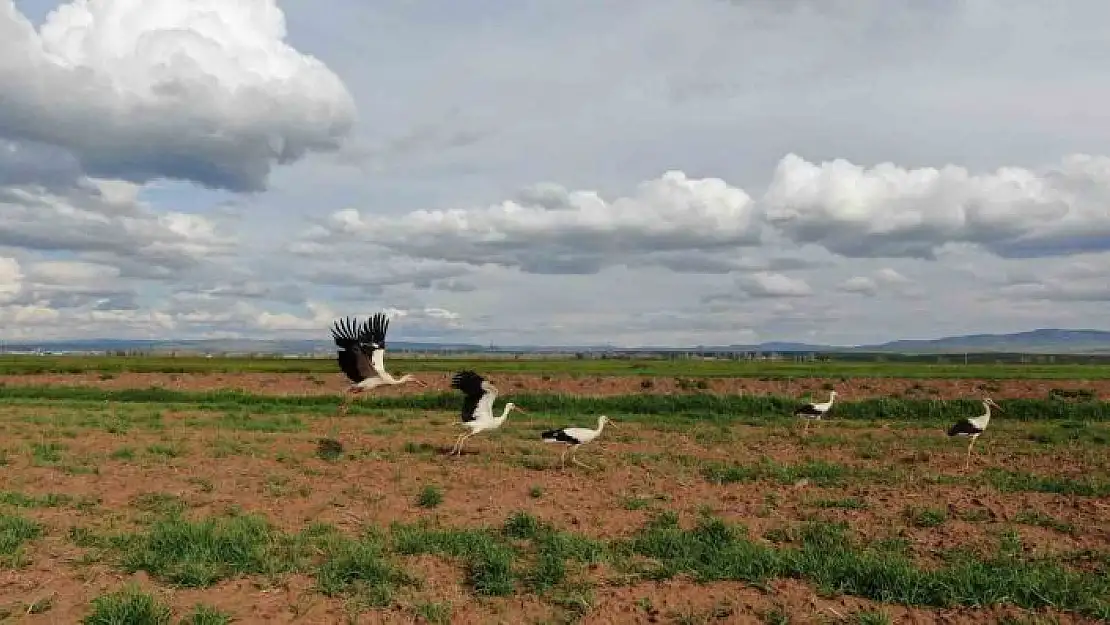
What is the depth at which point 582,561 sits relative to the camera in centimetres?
969

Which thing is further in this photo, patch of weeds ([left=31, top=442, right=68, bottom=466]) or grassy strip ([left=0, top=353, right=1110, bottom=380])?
grassy strip ([left=0, top=353, right=1110, bottom=380])

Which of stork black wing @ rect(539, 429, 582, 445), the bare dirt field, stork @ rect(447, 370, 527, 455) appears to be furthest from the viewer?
the bare dirt field

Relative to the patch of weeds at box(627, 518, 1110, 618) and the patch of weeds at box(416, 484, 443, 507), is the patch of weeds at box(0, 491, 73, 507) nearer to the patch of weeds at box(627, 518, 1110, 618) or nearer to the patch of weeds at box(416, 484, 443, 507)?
the patch of weeds at box(416, 484, 443, 507)

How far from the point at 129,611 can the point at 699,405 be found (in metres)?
28.5

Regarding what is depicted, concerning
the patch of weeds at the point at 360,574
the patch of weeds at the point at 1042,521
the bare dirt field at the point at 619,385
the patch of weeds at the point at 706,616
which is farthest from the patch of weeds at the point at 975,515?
the bare dirt field at the point at 619,385

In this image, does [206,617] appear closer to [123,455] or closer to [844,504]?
[844,504]

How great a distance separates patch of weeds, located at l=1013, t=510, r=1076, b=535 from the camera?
10852mm

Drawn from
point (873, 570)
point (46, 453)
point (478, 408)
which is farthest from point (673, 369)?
point (873, 570)

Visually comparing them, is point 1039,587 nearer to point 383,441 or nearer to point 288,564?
point 288,564

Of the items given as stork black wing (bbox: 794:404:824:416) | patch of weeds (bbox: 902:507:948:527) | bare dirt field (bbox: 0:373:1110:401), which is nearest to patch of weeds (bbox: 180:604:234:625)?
patch of weeds (bbox: 902:507:948:527)

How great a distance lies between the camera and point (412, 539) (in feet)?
33.8

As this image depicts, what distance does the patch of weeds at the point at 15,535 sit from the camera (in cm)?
970

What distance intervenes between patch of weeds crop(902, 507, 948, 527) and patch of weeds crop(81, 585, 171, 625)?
915 centimetres

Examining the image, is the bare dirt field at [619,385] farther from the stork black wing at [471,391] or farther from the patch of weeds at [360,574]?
the patch of weeds at [360,574]
